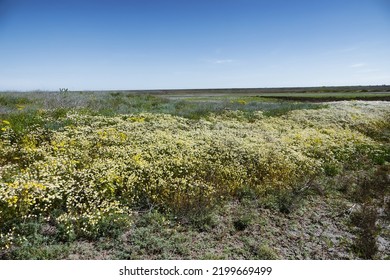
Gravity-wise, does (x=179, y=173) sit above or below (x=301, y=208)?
above

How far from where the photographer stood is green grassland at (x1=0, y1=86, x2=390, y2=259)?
5965 millimetres

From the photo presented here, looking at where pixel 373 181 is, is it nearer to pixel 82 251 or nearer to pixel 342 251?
pixel 342 251

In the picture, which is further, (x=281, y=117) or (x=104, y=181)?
(x=281, y=117)

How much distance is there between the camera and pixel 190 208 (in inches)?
287

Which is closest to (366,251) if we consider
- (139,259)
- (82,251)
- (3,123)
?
(139,259)

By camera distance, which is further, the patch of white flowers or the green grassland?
the patch of white flowers

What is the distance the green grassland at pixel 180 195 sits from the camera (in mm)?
5965

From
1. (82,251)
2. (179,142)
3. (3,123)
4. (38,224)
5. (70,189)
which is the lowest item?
(82,251)

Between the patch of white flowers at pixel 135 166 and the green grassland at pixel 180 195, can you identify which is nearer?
the green grassland at pixel 180 195

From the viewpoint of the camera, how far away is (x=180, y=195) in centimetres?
768

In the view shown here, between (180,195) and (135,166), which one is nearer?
(180,195)
